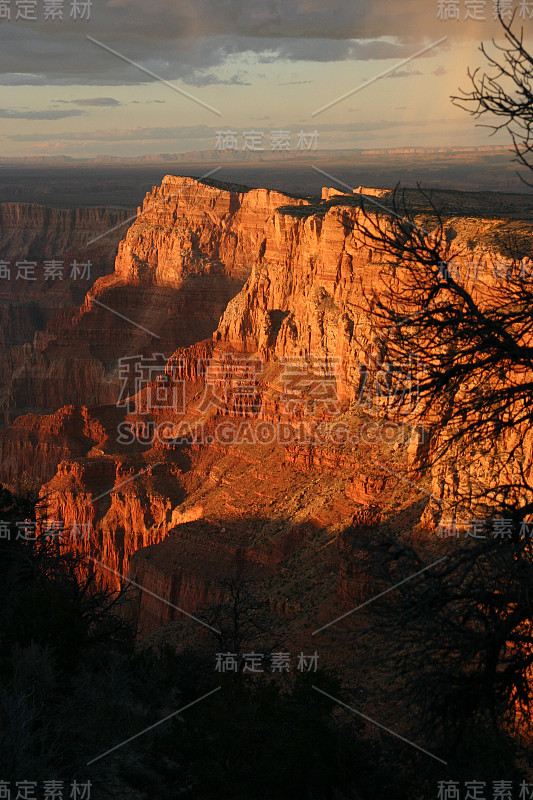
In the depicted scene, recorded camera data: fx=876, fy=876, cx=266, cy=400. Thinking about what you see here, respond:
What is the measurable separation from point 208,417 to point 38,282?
348 feet

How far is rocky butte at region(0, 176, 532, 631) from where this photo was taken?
3747 centimetres

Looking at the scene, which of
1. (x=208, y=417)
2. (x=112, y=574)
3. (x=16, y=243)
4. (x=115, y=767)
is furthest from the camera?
(x=16, y=243)

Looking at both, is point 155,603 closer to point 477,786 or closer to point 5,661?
point 5,661

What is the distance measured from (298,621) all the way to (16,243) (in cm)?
16060

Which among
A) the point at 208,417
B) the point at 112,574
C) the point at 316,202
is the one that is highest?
the point at 316,202

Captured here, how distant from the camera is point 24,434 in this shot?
77.6m

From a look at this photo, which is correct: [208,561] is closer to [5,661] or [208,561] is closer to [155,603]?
[155,603]

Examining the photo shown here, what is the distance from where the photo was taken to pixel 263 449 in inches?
2007

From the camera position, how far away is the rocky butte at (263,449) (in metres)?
37.5

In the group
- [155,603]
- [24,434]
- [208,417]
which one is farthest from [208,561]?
[24,434]

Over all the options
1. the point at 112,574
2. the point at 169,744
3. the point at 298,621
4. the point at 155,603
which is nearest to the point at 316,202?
the point at 112,574

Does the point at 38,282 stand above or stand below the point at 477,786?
above

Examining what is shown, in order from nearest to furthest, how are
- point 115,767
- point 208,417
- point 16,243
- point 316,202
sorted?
1. point 115,767
2. point 208,417
3. point 316,202
4. point 16,243

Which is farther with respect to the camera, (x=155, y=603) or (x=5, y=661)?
(x=155, y=603)
